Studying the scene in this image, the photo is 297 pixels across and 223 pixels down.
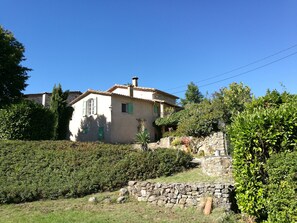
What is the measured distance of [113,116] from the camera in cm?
2523

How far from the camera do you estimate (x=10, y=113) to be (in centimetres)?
1773

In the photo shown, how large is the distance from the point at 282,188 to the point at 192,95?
42.5 metres

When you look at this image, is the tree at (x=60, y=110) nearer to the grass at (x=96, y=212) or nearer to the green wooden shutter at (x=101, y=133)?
the green wooden shutter at (x=101, y=133)

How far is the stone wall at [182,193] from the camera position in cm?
906

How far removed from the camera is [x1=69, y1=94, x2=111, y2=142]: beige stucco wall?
25.2m

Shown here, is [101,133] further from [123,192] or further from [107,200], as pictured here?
[107,200]

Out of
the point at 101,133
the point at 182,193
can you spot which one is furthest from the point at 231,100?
the point at 182,193

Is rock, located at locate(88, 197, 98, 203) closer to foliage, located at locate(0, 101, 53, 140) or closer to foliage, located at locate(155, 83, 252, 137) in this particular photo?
foliage, located at locate(0, 101, 53, 140)

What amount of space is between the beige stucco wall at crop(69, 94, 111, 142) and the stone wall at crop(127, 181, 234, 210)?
14583mm

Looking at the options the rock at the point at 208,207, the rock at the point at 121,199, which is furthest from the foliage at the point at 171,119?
the rock at the point at 208,207

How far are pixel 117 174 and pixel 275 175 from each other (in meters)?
7.43

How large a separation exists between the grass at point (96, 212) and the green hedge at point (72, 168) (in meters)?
0.66

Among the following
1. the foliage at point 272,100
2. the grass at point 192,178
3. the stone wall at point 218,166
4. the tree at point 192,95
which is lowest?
Answer: the grass at point 192,178

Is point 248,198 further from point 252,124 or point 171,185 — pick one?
point 171,185
